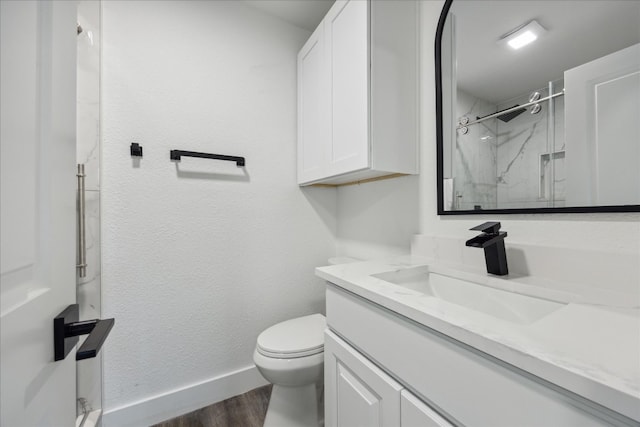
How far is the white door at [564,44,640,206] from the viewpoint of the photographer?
0.67 meters

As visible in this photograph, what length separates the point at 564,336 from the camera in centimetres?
46

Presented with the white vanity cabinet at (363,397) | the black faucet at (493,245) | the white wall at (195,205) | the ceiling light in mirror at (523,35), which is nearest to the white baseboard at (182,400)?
the white wall at (195,205)

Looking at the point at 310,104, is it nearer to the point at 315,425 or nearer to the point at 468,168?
the point at 468,168

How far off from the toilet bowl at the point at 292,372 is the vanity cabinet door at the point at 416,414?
21.7 inches

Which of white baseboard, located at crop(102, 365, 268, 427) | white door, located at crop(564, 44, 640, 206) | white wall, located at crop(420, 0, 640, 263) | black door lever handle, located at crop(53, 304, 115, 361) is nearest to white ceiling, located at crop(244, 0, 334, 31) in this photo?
white wall, located at crop(420, 0, 640, 263)

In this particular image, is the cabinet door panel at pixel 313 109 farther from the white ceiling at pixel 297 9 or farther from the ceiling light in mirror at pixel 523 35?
the ceiling light in mirror at pixel 523 35

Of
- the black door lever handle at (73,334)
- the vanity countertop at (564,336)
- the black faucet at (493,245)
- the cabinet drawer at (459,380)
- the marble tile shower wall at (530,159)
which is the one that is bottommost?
the cabinet drawer at (459,380)

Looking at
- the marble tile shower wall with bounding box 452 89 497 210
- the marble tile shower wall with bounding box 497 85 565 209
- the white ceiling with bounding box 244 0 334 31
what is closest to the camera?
the marble tile shower wall with bounding box 497 85 565 209

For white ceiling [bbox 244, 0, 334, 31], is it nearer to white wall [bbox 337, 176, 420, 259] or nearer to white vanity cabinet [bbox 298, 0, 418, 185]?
white vanity cabinet [bbox 298, 0, 418, 185]

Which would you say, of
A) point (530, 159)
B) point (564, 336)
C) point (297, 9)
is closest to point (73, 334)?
point (564, 336)

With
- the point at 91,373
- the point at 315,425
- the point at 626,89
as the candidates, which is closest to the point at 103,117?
the point at 91,373

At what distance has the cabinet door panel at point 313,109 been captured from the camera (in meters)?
1.37

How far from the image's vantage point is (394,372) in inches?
26.1

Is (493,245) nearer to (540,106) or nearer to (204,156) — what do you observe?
(540,106)
